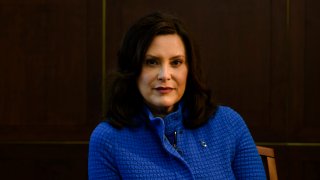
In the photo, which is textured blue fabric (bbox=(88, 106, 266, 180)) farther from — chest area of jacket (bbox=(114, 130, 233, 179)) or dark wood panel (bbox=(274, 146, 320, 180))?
dark wood panel (bbox=(274, 146, 320, 180))

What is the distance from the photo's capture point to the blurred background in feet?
9.21

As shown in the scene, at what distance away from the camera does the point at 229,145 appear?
1.62 m

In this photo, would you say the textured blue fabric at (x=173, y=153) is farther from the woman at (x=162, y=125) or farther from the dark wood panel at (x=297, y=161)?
the dark wood panel at (x=297, y=161)

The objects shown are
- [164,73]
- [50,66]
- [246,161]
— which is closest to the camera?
[164,73]

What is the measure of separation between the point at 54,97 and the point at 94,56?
314 mm

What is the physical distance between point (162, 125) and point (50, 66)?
1.42 metres

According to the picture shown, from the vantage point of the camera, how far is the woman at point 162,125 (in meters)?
1.53

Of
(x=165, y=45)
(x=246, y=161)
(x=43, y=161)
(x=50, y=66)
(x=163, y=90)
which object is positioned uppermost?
(x=165, y=45)

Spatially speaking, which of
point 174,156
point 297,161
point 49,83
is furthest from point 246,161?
point 49,83

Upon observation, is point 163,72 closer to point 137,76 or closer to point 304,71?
point 137,76

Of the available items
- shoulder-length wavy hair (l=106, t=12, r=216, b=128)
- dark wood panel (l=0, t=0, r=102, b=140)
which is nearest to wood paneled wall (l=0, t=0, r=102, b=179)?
dark wood panel (l=0, t=0, r=102, b=140)

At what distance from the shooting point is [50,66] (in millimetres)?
2820

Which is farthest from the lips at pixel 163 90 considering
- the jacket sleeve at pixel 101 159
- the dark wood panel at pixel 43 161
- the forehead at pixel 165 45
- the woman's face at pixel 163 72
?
the dark wood panel at pixel 43 161

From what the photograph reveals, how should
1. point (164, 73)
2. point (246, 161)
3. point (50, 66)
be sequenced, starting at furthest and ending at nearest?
point (50, 66)
point (246, 161)
point (164, 73)
